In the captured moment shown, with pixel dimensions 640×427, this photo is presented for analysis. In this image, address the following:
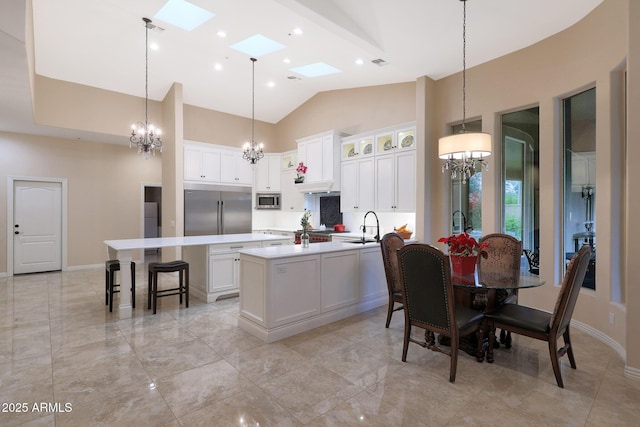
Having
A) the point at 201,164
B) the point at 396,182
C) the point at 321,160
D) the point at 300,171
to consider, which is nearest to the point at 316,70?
the point at 321,160

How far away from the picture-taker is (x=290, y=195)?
768 cm

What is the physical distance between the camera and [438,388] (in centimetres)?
243

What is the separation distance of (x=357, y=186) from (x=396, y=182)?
859mm

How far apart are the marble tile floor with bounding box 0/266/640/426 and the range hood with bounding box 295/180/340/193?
3308 millimetres

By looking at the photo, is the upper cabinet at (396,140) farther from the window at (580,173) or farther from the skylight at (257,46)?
the skylight at (257,46)

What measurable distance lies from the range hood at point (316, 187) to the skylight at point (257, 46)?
8.34ft

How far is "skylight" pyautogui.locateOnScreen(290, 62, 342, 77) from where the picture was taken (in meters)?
5.75

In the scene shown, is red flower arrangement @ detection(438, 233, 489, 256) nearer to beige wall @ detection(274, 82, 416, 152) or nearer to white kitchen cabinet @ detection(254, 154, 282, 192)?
beige wall @ detection(274, 82, 416, 152)

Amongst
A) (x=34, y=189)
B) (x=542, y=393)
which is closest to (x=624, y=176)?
(x=542, y=393)

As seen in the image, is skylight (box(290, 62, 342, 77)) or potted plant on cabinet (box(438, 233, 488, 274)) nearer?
potted plant on cabinet (box(438, 233, 488, 274))

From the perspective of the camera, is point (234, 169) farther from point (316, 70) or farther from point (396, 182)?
point (396, 182)

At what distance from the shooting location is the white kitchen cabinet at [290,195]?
7.52 meters

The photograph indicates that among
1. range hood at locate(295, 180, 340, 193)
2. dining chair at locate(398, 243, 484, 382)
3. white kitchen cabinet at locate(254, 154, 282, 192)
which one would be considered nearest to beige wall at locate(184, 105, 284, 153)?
white kitchen cabinet at locate(254, 154, 282, 192)

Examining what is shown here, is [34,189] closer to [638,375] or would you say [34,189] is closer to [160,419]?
[160,419]
